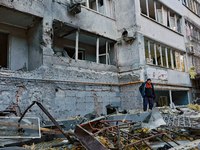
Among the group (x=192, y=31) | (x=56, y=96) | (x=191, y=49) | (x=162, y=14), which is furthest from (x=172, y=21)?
(x=56, y=96)

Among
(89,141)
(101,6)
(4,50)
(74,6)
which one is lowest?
(89,141)

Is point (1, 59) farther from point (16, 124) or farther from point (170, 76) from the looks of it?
point (170, 76)

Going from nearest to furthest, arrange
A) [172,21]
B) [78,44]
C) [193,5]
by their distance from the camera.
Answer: [78,44]
[172,21]
[193,5]

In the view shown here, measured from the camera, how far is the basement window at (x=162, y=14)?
12445 mm

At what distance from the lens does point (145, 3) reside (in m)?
12.3

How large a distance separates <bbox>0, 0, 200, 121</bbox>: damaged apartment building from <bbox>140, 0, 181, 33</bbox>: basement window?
0.07 meters

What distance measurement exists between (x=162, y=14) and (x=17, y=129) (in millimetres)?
12219

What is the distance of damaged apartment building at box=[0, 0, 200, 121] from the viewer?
7090 mm

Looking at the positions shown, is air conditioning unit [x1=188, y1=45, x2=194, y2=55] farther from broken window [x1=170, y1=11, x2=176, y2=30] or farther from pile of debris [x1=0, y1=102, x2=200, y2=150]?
pile of debris [x1=0, y1=102, x2=200, y2=150]

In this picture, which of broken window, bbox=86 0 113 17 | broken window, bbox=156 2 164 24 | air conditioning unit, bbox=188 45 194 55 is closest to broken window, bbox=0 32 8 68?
broken window, bbox=86 0 113 17

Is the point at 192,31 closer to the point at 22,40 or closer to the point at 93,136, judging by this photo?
the point at 22,40

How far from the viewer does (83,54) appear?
11133 millimetres

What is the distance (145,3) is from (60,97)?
8.92m

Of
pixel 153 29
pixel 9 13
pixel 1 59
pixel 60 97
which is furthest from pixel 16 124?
pixel 153 29
